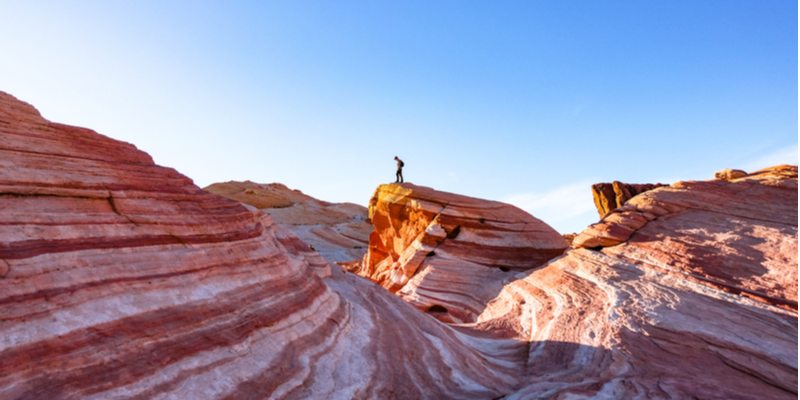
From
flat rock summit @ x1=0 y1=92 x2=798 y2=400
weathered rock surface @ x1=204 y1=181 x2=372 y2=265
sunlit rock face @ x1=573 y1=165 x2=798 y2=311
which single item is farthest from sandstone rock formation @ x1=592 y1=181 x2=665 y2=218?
flat rock summit @ x1=0 y1=92 x2=798 y2=400

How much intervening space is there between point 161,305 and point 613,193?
181ft

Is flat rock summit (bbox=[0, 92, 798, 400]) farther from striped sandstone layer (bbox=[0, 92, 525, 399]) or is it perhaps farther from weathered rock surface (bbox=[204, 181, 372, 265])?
weathered rock surface (bbox=[204, 181, 372, 265])

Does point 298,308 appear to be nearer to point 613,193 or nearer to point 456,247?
point 456,247

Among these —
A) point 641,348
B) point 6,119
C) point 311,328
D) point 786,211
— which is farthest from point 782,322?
point 6,119

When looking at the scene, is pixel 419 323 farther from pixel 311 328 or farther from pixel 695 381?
pixel 695 381

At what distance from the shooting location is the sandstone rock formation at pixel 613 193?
50275 millimetres

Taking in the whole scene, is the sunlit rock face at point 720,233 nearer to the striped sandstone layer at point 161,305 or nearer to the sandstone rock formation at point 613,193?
the striped sandstone layer at point 161,305

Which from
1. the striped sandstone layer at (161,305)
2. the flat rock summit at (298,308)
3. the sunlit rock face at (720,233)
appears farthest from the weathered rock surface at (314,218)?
the sunlit rock face at (720,233)

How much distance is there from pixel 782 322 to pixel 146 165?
14.1 meters

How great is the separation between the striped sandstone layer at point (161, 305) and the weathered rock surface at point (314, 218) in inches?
691

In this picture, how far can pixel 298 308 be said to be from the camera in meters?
7.13

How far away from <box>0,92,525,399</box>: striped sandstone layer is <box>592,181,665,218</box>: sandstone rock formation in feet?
Answer: 156

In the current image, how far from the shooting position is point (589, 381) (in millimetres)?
7137

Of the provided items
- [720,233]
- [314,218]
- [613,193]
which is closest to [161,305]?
A: [720,233]
